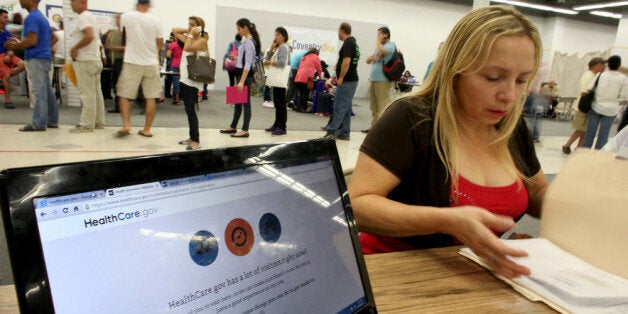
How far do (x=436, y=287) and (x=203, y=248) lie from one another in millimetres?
483

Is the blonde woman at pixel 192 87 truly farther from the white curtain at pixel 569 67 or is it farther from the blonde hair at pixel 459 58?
the white curtain at pixel 569 67

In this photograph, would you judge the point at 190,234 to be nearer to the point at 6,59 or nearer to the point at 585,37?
the point at 6,59

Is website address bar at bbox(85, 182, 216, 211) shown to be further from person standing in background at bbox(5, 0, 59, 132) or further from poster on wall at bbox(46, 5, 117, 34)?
poster on wall at bbox(46, 5, 117, 34)

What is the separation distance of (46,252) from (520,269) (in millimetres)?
768

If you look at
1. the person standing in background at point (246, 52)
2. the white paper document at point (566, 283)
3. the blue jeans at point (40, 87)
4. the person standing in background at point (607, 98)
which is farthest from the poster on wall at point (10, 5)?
the white paper document at point (566, 283)

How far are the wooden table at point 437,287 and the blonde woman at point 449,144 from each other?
0.11 meters

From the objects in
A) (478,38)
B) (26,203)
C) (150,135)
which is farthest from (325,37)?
(26,203)

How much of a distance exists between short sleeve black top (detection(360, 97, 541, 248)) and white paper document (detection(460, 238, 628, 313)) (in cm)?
19

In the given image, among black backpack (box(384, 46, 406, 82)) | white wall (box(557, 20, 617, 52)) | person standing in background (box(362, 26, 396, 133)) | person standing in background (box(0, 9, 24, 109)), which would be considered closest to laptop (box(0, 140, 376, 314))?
person standing in background (box(362, 26, 396, 133))

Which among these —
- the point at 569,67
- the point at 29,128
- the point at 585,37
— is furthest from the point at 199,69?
the point at 585,37

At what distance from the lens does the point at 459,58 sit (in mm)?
1095

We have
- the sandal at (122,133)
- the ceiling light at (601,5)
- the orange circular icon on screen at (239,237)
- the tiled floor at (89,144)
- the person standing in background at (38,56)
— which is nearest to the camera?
the orange circular icon on screen at (239,237)

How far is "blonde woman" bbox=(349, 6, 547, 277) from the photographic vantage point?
1.05 metres

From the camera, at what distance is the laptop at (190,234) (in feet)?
1.23
